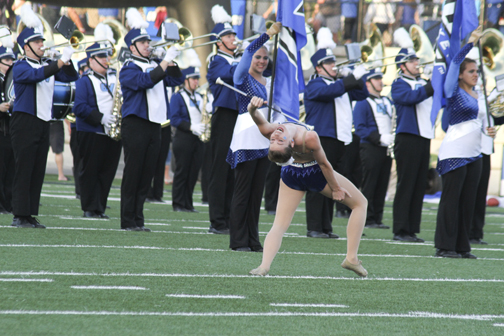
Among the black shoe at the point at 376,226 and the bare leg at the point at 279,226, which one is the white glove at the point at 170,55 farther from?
the black shoe at the point at 376,226

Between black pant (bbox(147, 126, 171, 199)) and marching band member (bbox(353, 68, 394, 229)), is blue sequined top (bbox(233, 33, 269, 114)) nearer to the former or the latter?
marching band member (bbox(353, 68, 394, 229))

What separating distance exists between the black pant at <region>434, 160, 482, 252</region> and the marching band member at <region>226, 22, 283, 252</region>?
1599 millimetres

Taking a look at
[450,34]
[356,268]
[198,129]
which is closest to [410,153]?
[450,34]

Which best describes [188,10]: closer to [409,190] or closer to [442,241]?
[409,190]

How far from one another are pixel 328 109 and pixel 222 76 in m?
1.44

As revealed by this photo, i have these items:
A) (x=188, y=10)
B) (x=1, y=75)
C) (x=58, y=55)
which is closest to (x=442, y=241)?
(x=58, y=55)

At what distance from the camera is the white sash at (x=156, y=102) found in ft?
25.6

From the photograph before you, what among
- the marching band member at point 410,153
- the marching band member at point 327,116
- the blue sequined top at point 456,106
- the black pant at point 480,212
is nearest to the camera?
the blue sequined top at point 456,106

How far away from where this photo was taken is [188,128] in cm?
1229

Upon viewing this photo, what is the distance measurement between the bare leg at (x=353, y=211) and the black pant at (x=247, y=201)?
1369mm

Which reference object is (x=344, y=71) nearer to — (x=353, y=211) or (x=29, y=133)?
(x=29, y=133)

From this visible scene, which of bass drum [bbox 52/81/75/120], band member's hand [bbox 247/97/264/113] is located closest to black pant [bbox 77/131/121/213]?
bass drum [bbox 52/81/75/120]

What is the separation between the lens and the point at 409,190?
8523mm

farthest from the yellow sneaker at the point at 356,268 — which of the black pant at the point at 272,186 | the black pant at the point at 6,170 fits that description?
the black pant at the point at 272,186
